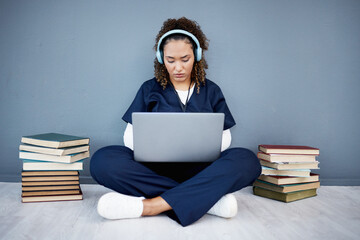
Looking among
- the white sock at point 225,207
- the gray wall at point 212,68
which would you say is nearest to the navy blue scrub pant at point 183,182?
the white sock at point 225,207

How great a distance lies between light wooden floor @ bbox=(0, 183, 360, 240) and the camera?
133cm

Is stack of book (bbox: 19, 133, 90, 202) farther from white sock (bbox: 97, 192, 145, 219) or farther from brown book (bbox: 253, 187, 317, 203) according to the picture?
brown book (bbox: 253, 187, 317, 203)

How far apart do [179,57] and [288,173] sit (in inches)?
40.8

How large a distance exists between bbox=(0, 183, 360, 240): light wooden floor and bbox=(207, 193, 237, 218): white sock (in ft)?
0.11

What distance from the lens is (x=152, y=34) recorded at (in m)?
2.31

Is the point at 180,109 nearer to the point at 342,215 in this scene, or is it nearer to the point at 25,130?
the point at 342,215

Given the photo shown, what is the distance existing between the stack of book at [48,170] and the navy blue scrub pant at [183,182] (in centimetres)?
28

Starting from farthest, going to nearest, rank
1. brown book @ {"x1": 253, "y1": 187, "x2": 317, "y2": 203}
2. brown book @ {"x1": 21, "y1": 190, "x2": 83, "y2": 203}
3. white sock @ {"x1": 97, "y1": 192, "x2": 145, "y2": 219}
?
brown book @ {"x1": 253, "y1": 187, "x2": 317, "y2": 203}, brown book @ {"x1": 21, "y1": 190, "x2": 83, "y2": 203}, white sock @ {"x1": 97, "y1": 192, "x2": 145, "y2": 219}

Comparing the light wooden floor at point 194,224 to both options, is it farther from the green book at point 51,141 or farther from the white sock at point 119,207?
the green book at point 51,141

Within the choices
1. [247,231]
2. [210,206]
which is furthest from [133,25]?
[247,231]

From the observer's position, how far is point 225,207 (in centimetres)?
151

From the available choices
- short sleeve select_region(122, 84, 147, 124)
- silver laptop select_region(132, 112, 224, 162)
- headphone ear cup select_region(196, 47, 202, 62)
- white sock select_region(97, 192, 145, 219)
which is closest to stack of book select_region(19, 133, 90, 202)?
short sleeve select_region(122, 84, 147, 124)

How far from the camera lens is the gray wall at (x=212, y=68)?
2.27m

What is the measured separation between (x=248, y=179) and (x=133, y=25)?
144cm
